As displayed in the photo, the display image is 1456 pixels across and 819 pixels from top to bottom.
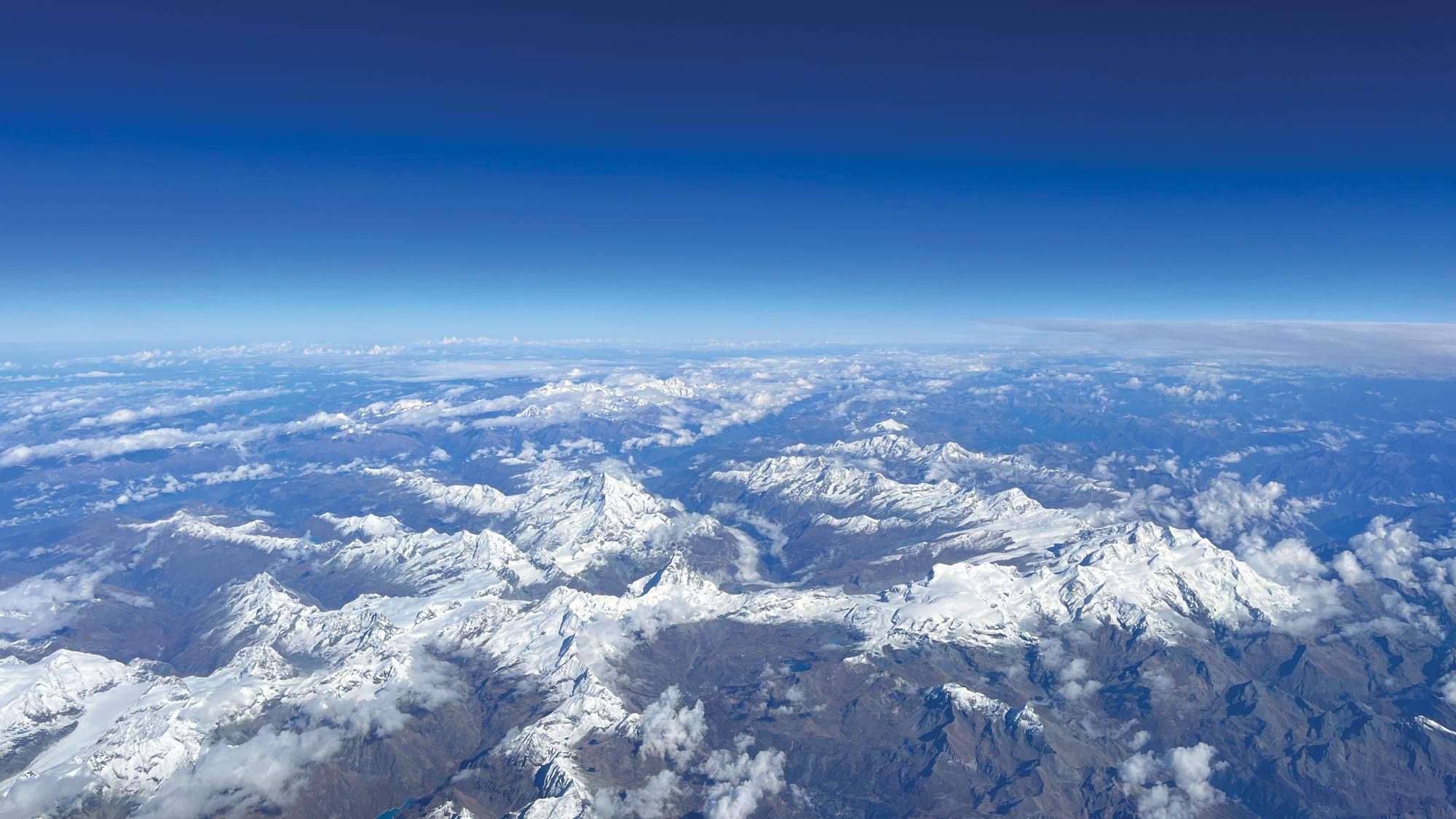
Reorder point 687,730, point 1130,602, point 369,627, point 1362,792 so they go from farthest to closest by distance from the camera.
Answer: point 1130,602 → point 369,627 → point 687,730 → point 1362,792

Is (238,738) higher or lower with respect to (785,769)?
higher

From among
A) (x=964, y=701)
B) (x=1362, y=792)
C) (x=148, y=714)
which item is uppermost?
(x=148, y=714)

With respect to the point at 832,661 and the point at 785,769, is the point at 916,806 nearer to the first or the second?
the point at 785,769

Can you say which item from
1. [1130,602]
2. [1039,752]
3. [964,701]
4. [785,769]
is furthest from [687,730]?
[1130,602]

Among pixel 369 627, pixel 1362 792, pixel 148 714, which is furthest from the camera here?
pixel 369 627

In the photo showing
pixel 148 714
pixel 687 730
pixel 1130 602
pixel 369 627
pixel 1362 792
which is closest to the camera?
pixel 148 714

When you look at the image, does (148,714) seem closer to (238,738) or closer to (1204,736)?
(238,738)

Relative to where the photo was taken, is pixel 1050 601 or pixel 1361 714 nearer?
pixel 1361 714

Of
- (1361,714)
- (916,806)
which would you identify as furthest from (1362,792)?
(916,806)

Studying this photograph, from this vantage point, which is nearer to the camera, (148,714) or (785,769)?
(148,714)
